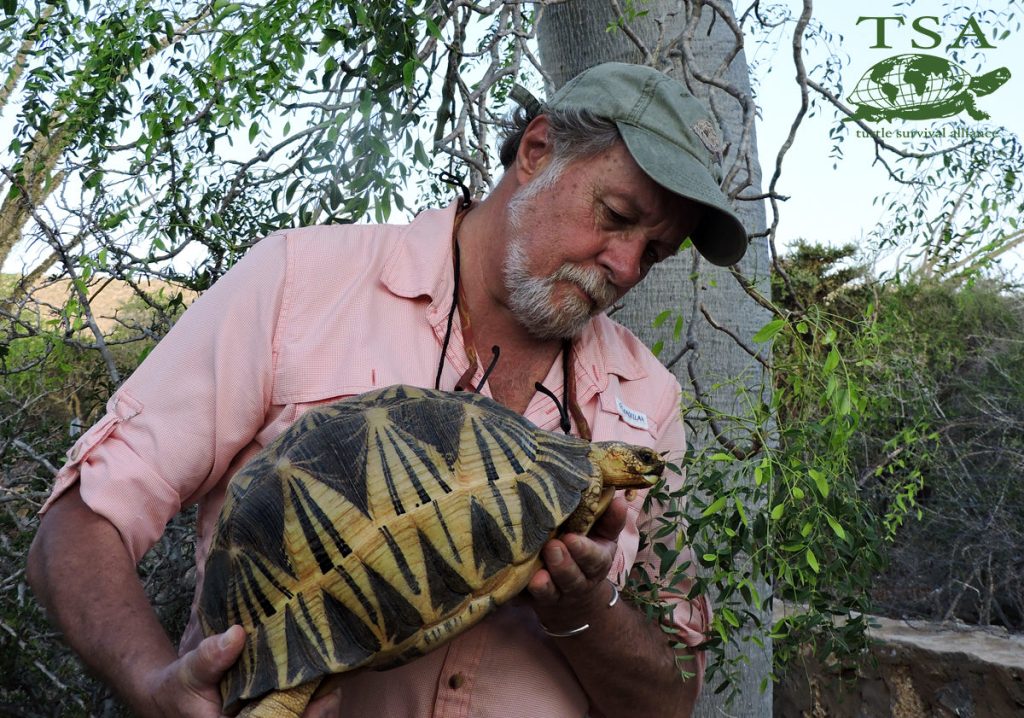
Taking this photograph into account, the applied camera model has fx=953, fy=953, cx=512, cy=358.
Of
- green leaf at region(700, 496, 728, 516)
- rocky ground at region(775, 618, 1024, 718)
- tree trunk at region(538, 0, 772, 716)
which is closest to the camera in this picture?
green leaf at region(700, 496, 728, 516)

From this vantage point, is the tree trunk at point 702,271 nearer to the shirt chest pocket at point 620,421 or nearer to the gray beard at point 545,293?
the shirt chest pocket at point 620,421

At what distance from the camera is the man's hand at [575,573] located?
1.81m

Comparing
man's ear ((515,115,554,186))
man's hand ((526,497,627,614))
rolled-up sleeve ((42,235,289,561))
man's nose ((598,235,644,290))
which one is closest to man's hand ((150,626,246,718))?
rolled-up sleeve ((42,235,289,561))

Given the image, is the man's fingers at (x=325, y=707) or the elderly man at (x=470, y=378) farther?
the elderly man at (x=470, y=378)

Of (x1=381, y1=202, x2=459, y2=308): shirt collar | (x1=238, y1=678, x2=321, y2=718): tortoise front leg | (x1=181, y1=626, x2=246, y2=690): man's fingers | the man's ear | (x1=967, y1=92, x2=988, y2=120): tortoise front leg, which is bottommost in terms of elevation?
(x1=967, y1=92, x2=988, y2=120): tortoise front leg

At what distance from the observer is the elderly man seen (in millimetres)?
1866

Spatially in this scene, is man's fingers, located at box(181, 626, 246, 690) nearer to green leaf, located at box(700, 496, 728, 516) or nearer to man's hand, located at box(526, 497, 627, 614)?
man's hand, located at box(526, 497, 627, 614)

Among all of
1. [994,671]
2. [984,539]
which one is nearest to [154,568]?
[994,671]

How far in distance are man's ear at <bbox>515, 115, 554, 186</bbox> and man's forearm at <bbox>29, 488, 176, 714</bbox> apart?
4.18ft

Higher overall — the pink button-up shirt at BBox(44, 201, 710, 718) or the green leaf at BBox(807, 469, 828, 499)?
the pink button-up shirt at BBox(44, 201, 710, 718)

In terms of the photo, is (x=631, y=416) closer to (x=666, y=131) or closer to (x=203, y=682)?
(x=666, y=131)

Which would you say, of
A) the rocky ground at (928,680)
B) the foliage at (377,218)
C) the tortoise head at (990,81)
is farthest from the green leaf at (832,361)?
the tortoise head at (990,81)

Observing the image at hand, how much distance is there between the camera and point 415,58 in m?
3.19

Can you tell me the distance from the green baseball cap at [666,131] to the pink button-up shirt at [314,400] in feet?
1.68
